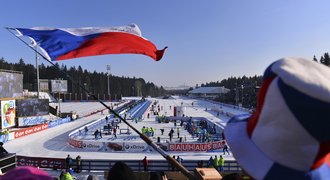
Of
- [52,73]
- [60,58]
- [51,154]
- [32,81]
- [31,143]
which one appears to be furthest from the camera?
[52,73]

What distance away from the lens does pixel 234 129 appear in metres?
1.74

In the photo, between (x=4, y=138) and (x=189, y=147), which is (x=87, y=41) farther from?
(x=4, y=138)

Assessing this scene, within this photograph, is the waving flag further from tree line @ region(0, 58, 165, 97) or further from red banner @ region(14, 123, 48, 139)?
tree line @ region(0, 58, 165, 97)

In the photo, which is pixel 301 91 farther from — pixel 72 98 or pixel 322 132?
pixel 72 98

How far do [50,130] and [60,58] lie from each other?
32901 millimetres

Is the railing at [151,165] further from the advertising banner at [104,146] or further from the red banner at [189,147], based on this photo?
the advertising banner at [104,146]

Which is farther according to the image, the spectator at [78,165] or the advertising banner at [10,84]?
the advertising banner at [10,84]

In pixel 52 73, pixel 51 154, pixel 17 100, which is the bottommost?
pixel 51 154

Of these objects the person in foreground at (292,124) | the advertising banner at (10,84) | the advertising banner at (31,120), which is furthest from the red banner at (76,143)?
the person in foreground at (292,124)

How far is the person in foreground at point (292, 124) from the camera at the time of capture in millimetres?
1351

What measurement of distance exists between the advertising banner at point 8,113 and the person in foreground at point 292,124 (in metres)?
36.3

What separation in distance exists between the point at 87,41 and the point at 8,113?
3240 cm

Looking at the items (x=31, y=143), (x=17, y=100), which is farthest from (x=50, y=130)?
(x=31, y=143)

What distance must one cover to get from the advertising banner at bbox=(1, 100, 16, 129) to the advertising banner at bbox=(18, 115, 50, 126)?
1602mm
